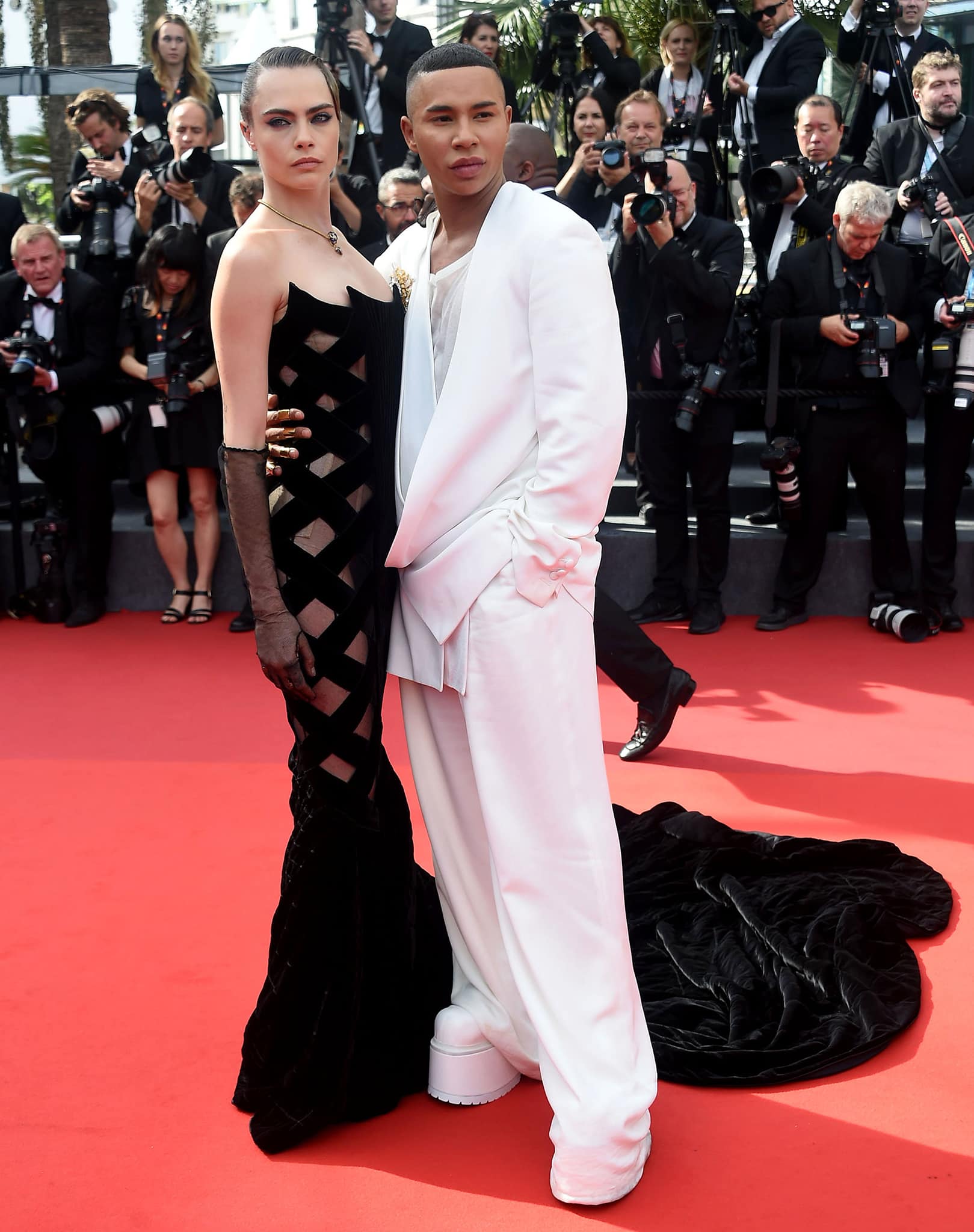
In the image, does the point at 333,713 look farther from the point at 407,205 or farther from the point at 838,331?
the point at 407,205

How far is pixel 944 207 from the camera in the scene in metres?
5.86

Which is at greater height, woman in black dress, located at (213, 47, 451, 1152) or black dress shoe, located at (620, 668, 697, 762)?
woman in black dress, located at (213, 47, 451, 1152)

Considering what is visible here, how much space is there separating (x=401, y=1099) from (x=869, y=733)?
8.59 ft

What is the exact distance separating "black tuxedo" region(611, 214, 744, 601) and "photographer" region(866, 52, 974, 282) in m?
0.83

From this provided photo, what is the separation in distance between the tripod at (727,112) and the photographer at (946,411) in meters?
1.20

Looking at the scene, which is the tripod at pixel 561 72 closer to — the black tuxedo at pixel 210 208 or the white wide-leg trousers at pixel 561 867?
the black tuxedo at pixel 210 208

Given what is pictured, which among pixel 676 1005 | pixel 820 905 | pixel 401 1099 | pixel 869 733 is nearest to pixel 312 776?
pixel 401 1099

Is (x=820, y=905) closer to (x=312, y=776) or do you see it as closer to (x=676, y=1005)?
(x=676, y=1005)

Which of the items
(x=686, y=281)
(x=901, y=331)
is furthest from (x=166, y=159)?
(x=901, y=331)

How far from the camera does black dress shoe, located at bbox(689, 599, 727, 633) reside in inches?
239

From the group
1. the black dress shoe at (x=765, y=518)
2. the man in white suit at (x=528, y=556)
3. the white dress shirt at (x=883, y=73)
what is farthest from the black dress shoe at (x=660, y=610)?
the man in white suit at (x=528, y=556)

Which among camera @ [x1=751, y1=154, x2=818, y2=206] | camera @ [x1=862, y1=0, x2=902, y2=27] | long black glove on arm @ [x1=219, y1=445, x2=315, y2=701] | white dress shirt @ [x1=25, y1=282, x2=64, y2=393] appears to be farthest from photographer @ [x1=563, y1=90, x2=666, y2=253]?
long black glove on arm @ [x1=219, y1=445, x2=315, y2=701]

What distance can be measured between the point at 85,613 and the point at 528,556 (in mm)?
4884

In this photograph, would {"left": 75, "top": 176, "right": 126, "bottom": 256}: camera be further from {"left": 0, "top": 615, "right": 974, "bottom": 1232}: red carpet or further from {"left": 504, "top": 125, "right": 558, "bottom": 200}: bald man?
{"left": 504, "top": 125, "right": 558, "bottom": 200}: bald man
